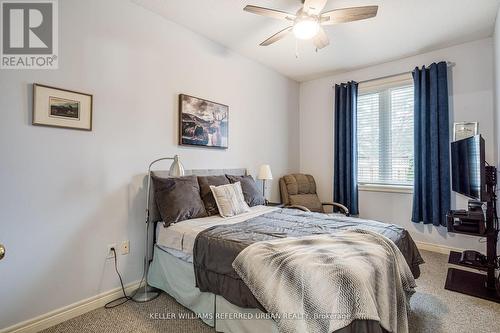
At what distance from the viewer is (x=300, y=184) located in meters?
4.29

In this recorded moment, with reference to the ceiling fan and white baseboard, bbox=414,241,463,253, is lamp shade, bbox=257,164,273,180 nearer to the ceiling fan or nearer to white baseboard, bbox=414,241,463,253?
the ceiling fan

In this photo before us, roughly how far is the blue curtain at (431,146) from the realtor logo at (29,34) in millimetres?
4165

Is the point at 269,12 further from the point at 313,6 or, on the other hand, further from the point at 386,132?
the point at 386,132

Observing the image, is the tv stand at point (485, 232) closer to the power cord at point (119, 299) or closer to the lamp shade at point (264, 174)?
the lamp shade at point (264, 174)

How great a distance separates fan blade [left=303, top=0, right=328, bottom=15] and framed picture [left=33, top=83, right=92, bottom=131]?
195 centimetres

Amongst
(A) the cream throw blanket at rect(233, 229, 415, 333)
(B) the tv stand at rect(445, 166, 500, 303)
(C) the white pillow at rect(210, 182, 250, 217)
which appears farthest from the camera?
(C) the white pillow at rect(210, 182, 250, 217)

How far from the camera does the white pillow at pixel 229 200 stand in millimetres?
2621

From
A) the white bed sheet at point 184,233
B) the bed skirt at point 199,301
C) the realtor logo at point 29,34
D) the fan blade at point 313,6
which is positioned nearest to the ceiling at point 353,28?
the fan blade at point 313,6

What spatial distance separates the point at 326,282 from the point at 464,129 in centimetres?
334

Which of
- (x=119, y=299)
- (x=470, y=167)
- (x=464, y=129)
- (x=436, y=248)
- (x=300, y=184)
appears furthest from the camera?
(x=300, y=184)

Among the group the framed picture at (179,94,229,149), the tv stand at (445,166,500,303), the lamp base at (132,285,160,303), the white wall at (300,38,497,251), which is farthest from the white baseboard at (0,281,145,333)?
the white wall at (300,38,497,251)

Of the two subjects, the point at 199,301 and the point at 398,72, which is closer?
the point at 199,301

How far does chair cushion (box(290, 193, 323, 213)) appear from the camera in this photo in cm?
399

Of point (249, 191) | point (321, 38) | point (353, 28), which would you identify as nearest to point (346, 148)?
point (353, 28)
